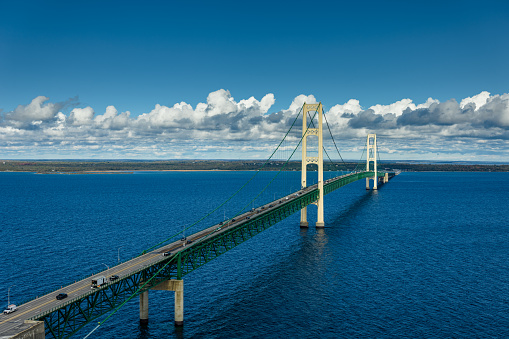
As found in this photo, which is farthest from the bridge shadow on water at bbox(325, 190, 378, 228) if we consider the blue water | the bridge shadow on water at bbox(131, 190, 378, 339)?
the bridge shadow on water at bbox(131, 190, 378, 339)

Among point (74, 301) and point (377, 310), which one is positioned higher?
point (74, 301)

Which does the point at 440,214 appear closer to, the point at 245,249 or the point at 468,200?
the point at 468,200

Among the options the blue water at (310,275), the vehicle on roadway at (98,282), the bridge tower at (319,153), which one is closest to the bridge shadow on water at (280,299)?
the blue water at (310,275)

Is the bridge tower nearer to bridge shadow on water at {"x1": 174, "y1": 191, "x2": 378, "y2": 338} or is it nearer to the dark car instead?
bridge shadow on water at {"x1": 174, "y1": 191, "x2": 378, "y2": 338}

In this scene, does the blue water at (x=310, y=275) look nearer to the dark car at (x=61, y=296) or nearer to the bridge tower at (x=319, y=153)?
the bridge tower at (x=319, y=153)

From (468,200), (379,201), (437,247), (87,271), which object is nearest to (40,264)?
Result: (87,271)

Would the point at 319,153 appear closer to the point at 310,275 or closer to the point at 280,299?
the point at 310,275
